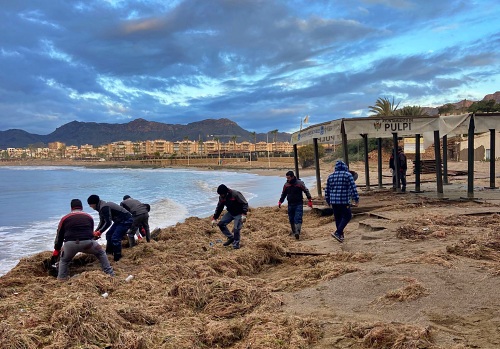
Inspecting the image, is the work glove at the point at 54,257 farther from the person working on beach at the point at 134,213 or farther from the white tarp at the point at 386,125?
the white tarp at the point at 386,125

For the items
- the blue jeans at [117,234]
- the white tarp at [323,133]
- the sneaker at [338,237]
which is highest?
the white tarp at [323,133]

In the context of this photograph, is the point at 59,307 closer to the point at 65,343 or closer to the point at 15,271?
the point at 65,343

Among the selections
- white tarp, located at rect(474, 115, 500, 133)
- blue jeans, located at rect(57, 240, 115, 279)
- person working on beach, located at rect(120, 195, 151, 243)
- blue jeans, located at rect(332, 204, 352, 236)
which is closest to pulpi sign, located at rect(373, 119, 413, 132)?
white tarp, located at rect(474, 115, 500, 133)

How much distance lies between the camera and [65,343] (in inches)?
168

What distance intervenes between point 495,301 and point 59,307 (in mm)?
5015

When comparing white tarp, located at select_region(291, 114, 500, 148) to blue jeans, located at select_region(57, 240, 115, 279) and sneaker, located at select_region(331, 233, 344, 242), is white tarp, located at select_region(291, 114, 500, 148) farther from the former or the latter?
blue jeans, located at select_region(57, 240, 115, 279)

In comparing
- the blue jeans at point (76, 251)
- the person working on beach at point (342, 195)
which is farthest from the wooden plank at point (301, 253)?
the blue jeans at point (76, 251)

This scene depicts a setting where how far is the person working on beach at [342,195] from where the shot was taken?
29.8 ft

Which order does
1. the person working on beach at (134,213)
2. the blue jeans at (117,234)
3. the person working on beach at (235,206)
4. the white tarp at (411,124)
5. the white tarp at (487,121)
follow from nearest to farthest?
the blue jeans at (117,234)
the person working on beach at (235,206)
the person working on beach at (134,213)
the white tarp at (411,124)
the white tarp at (487,121)

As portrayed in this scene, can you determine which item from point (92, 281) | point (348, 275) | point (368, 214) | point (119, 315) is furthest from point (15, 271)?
point (368, 214)

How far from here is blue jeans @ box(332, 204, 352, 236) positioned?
9117 millimetres

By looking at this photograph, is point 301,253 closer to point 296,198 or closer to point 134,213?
point 296,198

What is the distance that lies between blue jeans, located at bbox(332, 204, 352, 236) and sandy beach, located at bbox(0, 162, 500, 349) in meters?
0.39

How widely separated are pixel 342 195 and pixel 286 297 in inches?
156
